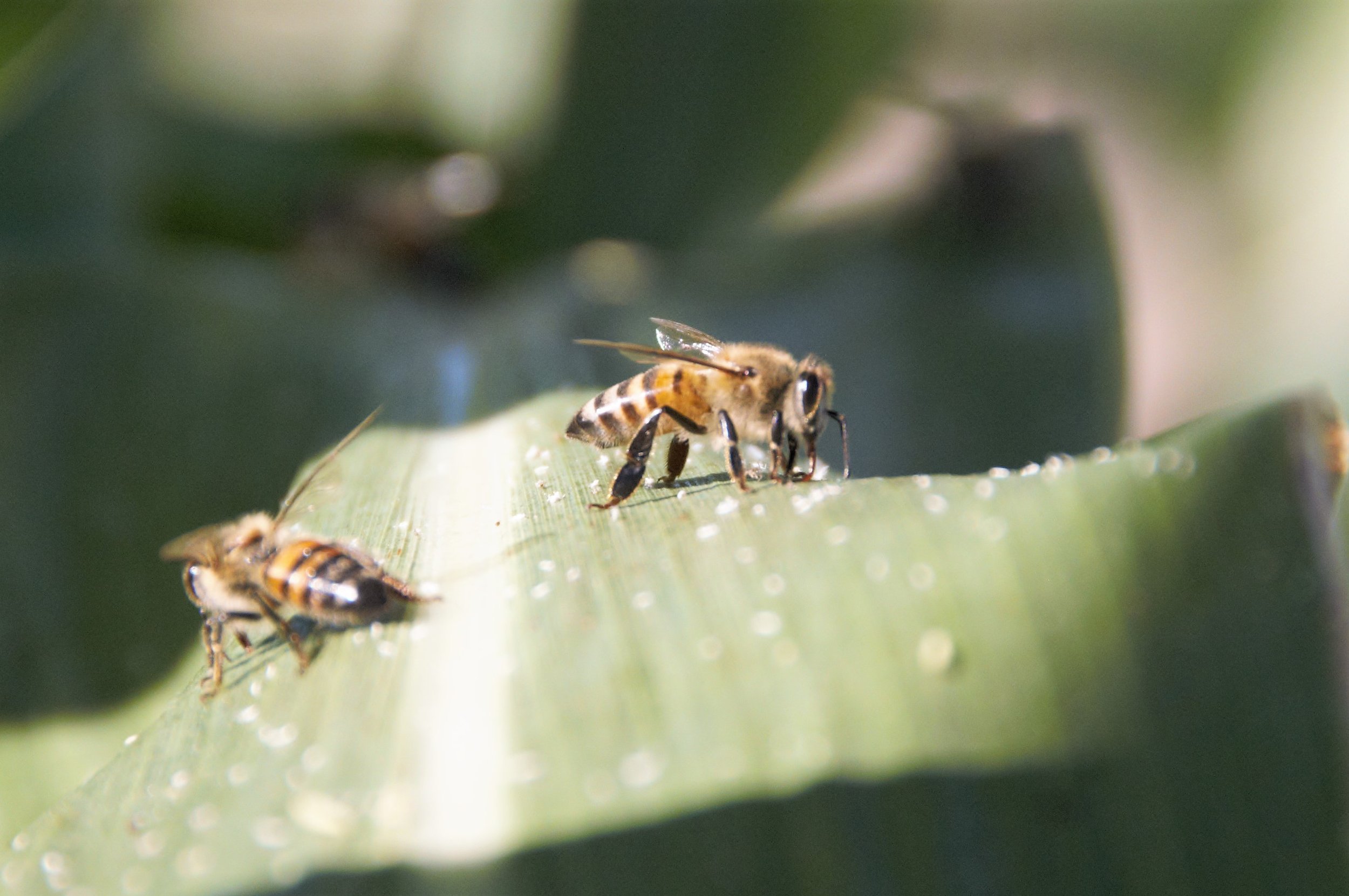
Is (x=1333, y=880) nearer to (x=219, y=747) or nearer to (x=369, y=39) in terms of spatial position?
(x=219, y=747)

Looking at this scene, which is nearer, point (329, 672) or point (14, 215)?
point (329, 672)

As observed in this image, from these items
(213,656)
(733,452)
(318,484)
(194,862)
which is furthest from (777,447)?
(194,862)

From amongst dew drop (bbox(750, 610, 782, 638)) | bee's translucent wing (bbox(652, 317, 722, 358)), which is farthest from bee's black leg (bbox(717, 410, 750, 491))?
dew drop (bbox(750, 610, 782, 638))

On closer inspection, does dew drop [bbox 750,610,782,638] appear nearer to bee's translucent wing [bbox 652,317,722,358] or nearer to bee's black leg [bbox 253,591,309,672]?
bee's black leg [bbox 253,591,309,672]

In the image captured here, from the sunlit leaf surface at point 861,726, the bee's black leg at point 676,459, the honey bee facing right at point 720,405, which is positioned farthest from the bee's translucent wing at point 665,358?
the sunlit leaf surface at point 861,726

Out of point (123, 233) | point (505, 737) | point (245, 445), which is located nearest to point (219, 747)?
point (505, 737)

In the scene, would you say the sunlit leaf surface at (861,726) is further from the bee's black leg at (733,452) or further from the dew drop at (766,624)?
the bee's black leg at (733,452)

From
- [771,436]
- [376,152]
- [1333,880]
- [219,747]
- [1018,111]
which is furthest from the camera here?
[376,152]
